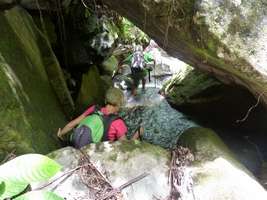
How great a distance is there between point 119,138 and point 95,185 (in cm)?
90

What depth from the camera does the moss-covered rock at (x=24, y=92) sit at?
4453 millimetres

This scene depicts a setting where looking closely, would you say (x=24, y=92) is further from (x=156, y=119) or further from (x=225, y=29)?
(x=156, y=119)

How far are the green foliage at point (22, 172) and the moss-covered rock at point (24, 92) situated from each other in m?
2.08

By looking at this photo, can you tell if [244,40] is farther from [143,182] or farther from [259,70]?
[143,182]

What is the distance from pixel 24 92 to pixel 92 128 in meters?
1.17

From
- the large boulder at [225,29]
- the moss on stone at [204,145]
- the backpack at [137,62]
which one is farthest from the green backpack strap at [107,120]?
the backpack at [137,62]

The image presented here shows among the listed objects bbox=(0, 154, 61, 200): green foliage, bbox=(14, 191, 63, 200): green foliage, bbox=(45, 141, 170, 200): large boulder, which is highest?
bbox=(0, 154, 61, 200): green foliage

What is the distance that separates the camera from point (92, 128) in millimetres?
4820

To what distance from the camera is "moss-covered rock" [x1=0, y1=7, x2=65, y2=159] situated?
4.45 meters

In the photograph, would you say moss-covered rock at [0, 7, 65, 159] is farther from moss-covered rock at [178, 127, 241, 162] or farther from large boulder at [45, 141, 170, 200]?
moss-covered rock at [178, 127, 241, 162]

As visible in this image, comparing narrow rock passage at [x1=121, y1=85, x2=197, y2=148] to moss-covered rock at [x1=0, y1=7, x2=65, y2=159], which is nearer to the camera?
moss-covered rock at [x1=0, y1=7, x2=65, y2=159]

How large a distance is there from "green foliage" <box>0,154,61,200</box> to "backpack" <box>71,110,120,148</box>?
2.38m

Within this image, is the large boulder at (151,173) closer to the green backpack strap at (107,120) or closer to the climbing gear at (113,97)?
the green backpack strap at (107,120)

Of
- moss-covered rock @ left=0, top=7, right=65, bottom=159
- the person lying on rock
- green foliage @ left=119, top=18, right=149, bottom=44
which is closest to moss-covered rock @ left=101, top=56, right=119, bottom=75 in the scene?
green foliage @ left=119, top=18, right=149, bottom=44
